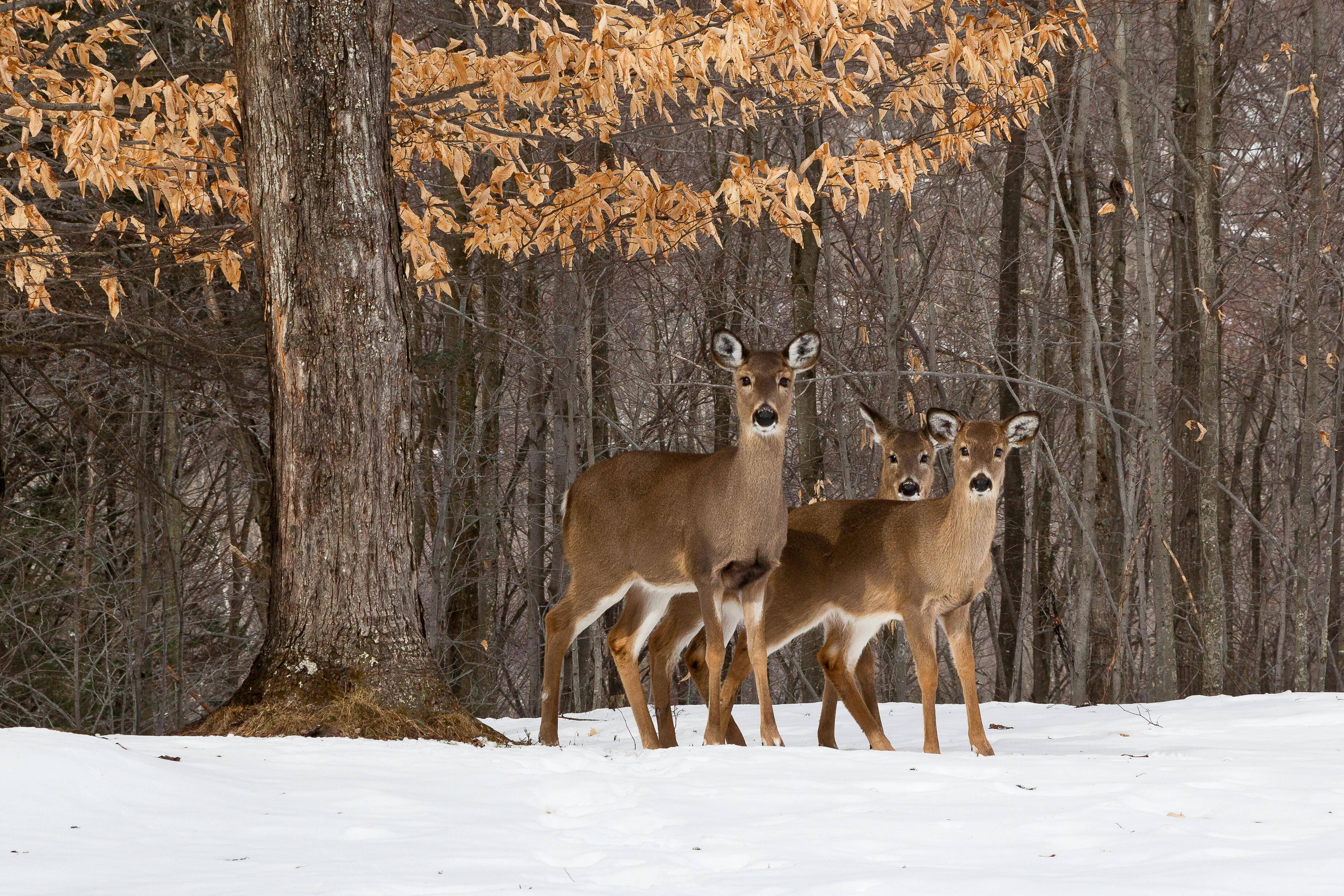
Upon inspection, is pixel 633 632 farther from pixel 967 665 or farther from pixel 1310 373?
pixel 1310 373

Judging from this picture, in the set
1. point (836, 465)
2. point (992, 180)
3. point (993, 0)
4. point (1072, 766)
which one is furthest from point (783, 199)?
point (836, 465)

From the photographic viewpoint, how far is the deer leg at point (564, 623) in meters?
7.96

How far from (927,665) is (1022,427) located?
153cm

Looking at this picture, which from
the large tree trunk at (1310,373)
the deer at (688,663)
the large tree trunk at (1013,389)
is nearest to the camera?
the deer at (688,663)

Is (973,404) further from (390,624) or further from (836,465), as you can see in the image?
(390,624)

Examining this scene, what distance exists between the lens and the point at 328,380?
6.98 m

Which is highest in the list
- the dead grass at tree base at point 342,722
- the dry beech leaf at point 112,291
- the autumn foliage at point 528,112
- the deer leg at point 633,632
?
the autumn foliage at point 528,112

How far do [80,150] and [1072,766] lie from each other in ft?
20.4

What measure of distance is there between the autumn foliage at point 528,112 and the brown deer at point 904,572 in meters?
1.71

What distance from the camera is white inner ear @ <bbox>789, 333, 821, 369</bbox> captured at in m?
7.82

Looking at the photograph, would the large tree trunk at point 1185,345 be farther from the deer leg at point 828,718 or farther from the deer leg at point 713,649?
the deer leg at point 713,649

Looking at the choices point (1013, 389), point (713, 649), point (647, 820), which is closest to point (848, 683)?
point (713, 649)

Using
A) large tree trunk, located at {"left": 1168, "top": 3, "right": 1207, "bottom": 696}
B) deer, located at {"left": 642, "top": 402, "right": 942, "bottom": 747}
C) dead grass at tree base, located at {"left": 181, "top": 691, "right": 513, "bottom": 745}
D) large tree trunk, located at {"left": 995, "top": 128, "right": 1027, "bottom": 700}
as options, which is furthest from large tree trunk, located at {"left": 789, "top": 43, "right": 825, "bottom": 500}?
dead grass at tree base, located at {"left": 181, "top": 691, "right": 513, "bottom": 745}

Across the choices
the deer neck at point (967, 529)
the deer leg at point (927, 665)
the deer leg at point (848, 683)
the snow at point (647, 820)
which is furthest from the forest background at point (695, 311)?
the deer leg at point (927, 665)
